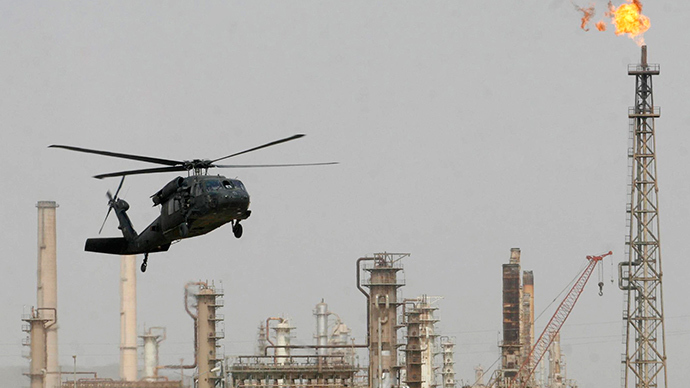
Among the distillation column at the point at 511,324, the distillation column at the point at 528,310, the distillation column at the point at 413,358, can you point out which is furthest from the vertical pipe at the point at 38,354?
the distillation column at the point at 528,310

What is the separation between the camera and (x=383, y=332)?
96312mm

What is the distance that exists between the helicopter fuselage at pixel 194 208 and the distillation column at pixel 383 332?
50.2m

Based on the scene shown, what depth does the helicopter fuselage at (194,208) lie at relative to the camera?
136 ft

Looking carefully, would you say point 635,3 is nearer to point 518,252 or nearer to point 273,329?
point 518,252

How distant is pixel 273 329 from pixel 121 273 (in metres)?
16.6

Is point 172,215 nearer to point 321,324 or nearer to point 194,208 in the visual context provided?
point 194,208

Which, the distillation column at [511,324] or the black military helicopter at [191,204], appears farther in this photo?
the distillation column at [511,324]

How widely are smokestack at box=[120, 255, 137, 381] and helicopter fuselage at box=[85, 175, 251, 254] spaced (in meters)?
93.6

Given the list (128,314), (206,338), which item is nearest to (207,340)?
(206,338)

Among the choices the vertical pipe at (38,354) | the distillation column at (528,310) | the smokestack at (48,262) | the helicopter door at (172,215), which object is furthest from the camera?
the distillation column at (528,310)

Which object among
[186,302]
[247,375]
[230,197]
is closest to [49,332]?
[186,302]

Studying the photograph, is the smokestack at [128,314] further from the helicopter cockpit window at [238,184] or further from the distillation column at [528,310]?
the helicopter cockpit window at [238,184]

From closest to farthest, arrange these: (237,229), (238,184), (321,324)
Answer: (238,184)
(237,229)
(321,324)

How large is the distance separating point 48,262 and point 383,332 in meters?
40.1
